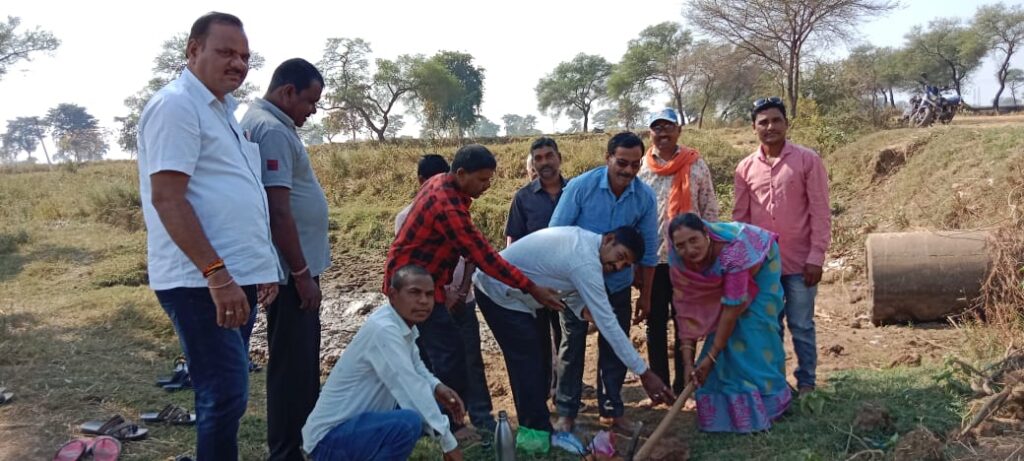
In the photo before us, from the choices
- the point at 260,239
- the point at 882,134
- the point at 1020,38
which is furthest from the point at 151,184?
the point at 1020,38

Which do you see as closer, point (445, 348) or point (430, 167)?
point (445, 348)

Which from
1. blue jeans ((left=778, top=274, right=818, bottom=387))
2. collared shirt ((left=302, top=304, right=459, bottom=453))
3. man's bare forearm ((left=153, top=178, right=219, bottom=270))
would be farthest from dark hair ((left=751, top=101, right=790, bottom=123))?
man's bare forearm ((left=153, top=178, right=219, bottom=270))

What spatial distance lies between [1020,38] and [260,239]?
148ft

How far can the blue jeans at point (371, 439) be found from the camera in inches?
109

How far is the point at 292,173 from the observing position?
308cm

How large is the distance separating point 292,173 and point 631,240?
1541mm

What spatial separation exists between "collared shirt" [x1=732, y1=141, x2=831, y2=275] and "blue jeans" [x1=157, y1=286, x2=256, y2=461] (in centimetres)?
294

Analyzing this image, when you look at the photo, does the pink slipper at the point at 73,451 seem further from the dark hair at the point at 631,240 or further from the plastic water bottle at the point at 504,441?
the dark hair at the point at 631,240

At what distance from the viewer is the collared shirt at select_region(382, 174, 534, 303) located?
10.8 feet

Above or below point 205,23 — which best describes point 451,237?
below

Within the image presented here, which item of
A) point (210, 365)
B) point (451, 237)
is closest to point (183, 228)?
point (210, 365)

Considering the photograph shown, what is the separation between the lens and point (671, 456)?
3291 millimetres

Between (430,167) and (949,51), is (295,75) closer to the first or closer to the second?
(430,167)

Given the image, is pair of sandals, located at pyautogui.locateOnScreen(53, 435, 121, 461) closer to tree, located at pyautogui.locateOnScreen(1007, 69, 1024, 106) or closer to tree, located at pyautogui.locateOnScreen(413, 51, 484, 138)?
tree, located at pyautogui.locateOnScreen(413, 51, 484, 138)
